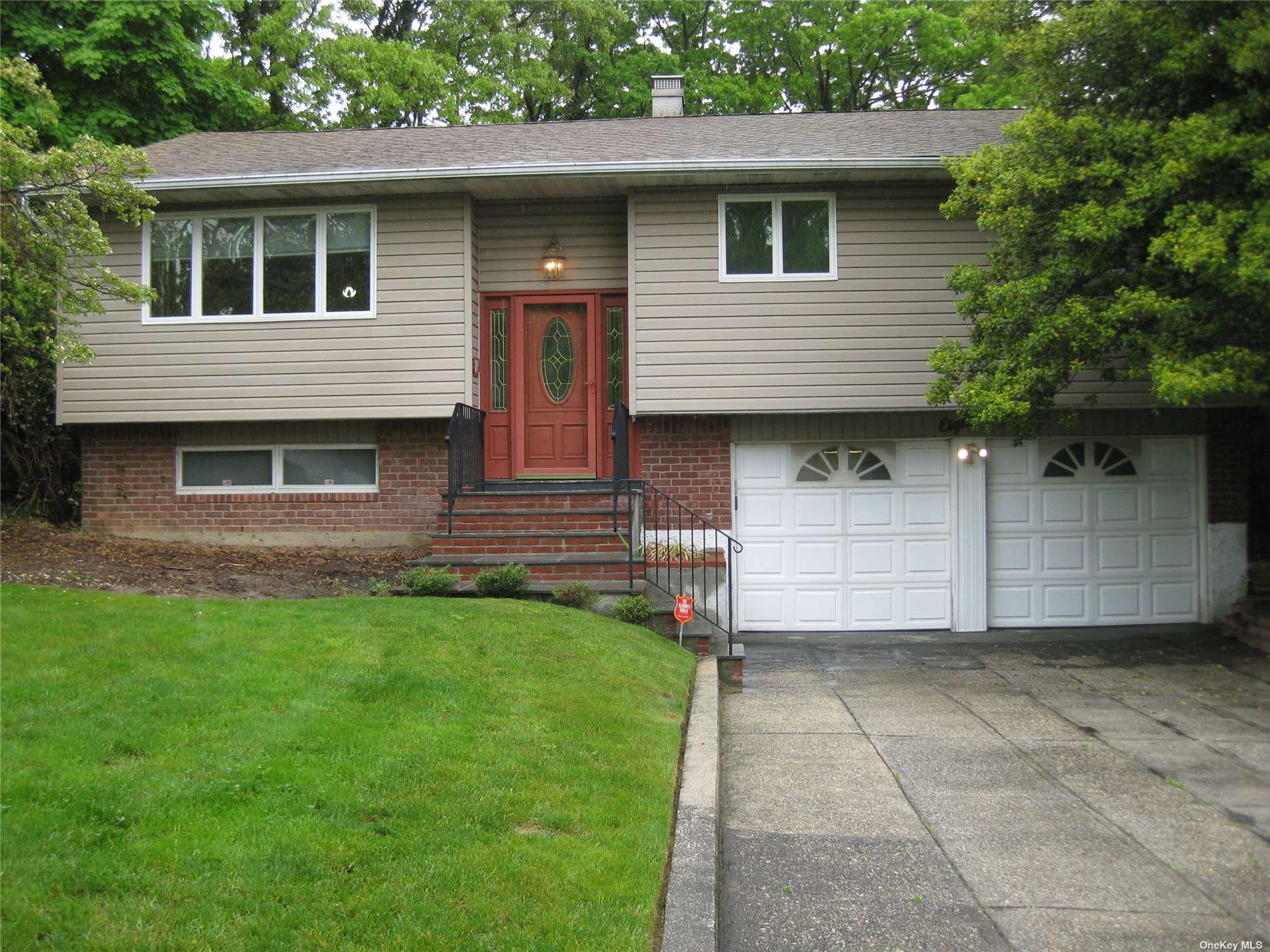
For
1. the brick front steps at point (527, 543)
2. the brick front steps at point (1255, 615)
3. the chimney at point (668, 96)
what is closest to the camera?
the brick front steps at point (527, 543)

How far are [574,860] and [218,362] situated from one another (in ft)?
29.0

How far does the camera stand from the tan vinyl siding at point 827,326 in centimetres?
1077

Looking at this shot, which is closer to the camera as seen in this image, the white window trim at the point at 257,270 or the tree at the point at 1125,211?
the tree at the point at 1125,211

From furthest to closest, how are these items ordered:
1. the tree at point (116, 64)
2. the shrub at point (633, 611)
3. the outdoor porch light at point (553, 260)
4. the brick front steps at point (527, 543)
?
the tree at point (116, 64), the outdoor porch light at point (553, 260), the brick front steps at point (527, 543), the shrub at point (633, 611)

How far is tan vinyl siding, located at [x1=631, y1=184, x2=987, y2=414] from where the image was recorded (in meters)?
10.8

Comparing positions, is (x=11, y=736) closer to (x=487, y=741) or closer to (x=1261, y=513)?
(x=487, y=741)

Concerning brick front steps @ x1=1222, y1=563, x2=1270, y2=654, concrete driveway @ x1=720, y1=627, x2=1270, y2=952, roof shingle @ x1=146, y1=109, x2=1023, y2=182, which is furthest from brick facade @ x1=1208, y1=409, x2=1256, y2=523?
roof shingle @ x1=146, y1=109, x2=1023, y2=182

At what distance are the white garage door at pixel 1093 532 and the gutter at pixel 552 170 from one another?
3539 mm

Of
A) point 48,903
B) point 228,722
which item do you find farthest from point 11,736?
point 48,903

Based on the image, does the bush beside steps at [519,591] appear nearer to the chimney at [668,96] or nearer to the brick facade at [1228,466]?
the brick facade at [1228,466]

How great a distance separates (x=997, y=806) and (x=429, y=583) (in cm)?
527

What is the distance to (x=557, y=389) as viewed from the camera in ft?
38.5

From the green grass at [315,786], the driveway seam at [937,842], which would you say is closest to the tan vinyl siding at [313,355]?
the green grass at [315,786]

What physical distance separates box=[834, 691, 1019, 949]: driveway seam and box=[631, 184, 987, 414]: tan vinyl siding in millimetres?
4513
